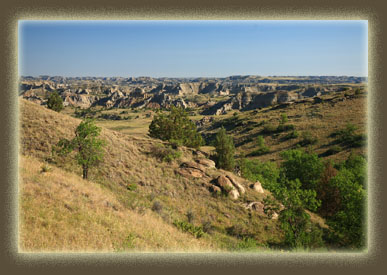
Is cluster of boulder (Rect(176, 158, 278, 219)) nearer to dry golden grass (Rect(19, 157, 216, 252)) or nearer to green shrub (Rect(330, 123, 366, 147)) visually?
dry golden grass (Rect(19, 157, 216, 252))

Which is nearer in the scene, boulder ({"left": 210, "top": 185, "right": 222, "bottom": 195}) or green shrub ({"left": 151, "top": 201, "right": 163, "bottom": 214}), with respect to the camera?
green shrub ({"left": 151, "top": 201, "right": 163, "bottom": 214})

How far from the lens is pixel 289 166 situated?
29.8 m

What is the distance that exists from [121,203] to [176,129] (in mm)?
21741

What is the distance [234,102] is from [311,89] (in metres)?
59.2

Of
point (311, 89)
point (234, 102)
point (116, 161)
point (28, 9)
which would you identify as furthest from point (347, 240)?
point (311, 89)

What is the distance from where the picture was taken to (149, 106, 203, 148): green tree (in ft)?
102

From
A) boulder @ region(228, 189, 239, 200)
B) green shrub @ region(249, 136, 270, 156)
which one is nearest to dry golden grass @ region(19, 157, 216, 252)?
boulder @ region(228, 189, 239, 200)

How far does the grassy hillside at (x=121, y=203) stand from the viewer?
→ 20.0ft

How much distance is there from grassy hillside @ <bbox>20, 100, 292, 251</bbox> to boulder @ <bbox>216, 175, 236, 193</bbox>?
0.75 m

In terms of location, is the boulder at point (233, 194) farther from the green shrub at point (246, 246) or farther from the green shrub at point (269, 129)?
the green shrub at point (269, 129)

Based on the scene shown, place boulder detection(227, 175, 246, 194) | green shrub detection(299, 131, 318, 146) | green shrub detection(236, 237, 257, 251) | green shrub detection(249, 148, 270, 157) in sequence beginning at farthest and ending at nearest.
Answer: green shrub detection(249, 148, 270, 157)
green shrub detection(299, 131, 318, 146)
boulder detection(227, 175, 246, 194)
green shrub detection(236, 237, 257, 251)

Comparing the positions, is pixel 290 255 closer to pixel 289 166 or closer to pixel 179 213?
pixel 179 213

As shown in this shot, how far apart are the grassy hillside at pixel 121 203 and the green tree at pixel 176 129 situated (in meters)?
8.79

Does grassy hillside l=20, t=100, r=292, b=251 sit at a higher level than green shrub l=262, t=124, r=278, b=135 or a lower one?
lower
